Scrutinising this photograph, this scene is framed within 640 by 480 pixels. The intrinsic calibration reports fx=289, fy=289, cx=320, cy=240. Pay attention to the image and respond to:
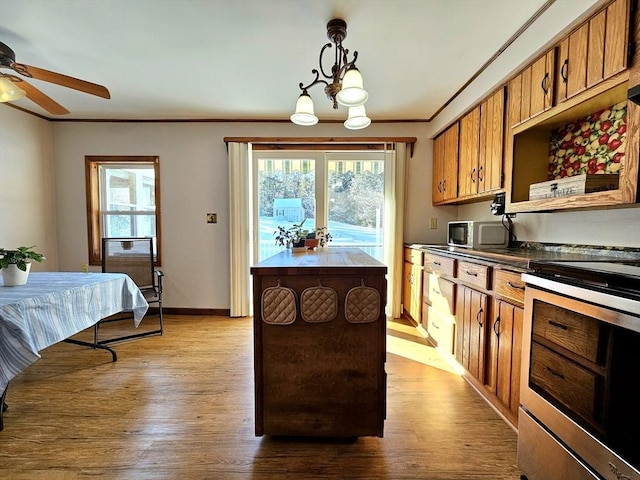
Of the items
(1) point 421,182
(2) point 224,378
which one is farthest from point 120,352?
(1) point 421,182

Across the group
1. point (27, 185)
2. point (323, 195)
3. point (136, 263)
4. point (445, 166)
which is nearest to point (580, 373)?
point (445, 166)

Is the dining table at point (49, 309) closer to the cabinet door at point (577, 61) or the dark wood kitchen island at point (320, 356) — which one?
the dark wood kitchen island at point (320, 356)

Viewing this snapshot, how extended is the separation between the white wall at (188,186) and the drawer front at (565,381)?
2.45 metres

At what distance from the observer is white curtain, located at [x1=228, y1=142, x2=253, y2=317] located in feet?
11.4

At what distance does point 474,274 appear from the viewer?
6.59 feet

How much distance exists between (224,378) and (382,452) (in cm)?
126

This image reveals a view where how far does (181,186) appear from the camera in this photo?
3.60 meters

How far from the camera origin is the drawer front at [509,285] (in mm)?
1549

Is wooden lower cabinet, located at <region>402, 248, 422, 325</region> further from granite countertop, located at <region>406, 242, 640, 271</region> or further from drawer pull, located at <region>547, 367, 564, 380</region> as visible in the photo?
drawer pull, located at <region>547, 367, 564, 380</region>

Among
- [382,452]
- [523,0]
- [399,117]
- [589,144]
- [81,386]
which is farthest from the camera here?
[399,117]

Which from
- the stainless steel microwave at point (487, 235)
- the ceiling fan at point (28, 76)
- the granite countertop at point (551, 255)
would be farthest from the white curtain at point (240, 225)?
the stainless steel microwave at point (487, 235)

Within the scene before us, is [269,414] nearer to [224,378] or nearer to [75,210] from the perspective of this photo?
[224,378]

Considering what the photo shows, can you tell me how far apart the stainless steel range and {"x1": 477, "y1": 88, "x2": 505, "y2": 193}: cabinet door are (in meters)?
1.22

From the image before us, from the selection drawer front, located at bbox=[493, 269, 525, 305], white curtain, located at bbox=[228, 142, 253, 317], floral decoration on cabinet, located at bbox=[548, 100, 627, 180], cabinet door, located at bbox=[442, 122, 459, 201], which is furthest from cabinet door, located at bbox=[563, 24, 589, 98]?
white curtain, located at bbox=[228, 142, 253, 317]
